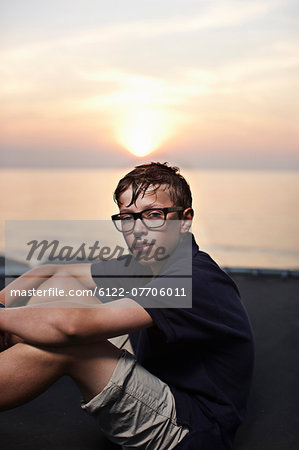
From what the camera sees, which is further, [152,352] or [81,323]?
[152,352]

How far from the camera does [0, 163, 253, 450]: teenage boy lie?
1.35m

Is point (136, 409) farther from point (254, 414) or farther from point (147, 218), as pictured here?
point (254, 414)

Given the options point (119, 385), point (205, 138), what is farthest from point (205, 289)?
point (205, 138)

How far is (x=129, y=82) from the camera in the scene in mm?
8406

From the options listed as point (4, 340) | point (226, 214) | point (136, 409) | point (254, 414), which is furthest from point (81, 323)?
point (226, 214)

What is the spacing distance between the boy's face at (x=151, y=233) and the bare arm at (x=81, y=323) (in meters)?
0.33

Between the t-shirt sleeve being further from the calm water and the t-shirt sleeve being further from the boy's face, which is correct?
the calm water

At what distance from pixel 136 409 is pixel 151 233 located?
499 millimetres

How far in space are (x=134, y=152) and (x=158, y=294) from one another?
6.85ft

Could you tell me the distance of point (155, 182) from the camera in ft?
5.65

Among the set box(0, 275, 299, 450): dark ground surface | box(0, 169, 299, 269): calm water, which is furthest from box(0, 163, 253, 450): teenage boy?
box(0, 169, 299, 269): calm water

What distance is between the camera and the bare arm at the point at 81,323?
4.35 ft

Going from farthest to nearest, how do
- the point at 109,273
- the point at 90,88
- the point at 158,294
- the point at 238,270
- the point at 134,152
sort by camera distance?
the point at 90,88 < the point at 238,270 < the point at 134,152 < the point at 109,273 < the point at 158,294

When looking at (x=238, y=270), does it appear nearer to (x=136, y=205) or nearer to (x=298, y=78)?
(x=136, y=205)
